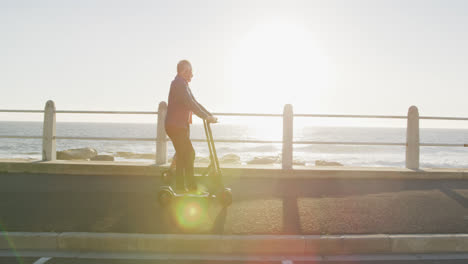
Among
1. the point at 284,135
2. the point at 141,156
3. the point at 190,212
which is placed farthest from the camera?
the point at 141,156

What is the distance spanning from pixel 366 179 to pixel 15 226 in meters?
6.68

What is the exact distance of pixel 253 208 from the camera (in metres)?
5.70

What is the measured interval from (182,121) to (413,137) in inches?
237

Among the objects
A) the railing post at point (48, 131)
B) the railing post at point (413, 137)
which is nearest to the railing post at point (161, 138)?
the railing post at point (48, 131)

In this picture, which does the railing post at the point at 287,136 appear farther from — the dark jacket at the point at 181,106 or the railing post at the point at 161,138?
the dark jacket at the point at 181,106

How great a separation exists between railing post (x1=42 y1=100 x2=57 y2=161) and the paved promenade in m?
1.23

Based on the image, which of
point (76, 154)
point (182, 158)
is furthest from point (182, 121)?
point (76, 154)

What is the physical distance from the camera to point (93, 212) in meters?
5.38

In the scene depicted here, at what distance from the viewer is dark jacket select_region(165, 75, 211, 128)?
216 inches

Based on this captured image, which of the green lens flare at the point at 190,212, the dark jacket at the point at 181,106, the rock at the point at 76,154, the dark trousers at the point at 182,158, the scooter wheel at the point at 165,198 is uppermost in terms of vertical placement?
the dark jacket at the point at 181,106

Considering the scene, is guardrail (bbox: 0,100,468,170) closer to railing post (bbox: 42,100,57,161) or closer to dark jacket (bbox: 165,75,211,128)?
railing post (bbox: 42,100,57,161)

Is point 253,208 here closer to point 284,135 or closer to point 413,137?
point 284,135

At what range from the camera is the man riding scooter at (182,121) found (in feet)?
18.1

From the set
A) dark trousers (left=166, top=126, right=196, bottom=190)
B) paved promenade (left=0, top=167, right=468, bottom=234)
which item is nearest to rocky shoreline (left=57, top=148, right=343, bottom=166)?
paved promenade (left=0, top=167, right=468, bottom=234)
